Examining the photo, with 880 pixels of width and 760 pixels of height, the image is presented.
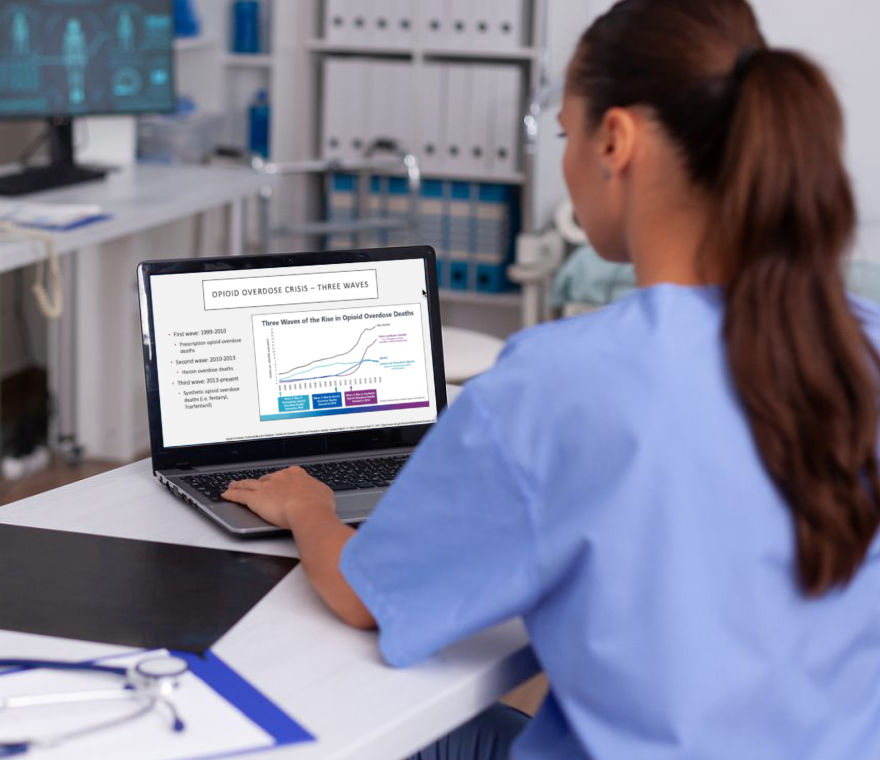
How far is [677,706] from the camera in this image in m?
0.90

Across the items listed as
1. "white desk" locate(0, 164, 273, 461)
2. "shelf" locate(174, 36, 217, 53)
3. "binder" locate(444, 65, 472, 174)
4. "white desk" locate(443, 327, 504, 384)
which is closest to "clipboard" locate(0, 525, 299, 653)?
"white desk" locate(443, 327, 504, 384)

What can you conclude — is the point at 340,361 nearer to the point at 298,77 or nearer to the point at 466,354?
the point at 466,354

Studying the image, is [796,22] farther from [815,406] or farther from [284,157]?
[815,406]

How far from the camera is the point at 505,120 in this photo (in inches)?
160

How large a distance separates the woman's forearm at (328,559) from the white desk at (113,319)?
6.68 ft

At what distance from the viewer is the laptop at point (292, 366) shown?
4.59ft

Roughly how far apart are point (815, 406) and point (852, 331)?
0.06m

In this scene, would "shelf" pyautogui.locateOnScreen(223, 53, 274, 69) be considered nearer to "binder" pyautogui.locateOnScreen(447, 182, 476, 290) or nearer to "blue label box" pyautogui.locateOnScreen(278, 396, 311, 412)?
"binder" pyautogui.locateOnScreen(447, 182, 476, 290)

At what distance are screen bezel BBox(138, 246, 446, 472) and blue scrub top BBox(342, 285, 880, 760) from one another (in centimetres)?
52

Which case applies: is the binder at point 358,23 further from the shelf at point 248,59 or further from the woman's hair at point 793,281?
the woman's hair at point 793,281

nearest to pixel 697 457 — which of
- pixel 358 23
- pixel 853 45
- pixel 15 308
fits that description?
pixel 853 45

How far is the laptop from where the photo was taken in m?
1.40

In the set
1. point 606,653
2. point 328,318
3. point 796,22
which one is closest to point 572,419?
point 606,653

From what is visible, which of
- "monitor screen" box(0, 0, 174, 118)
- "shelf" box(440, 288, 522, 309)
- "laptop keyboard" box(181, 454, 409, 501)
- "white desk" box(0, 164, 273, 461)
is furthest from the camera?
"shelf" box(440, 288, 522, 309)
